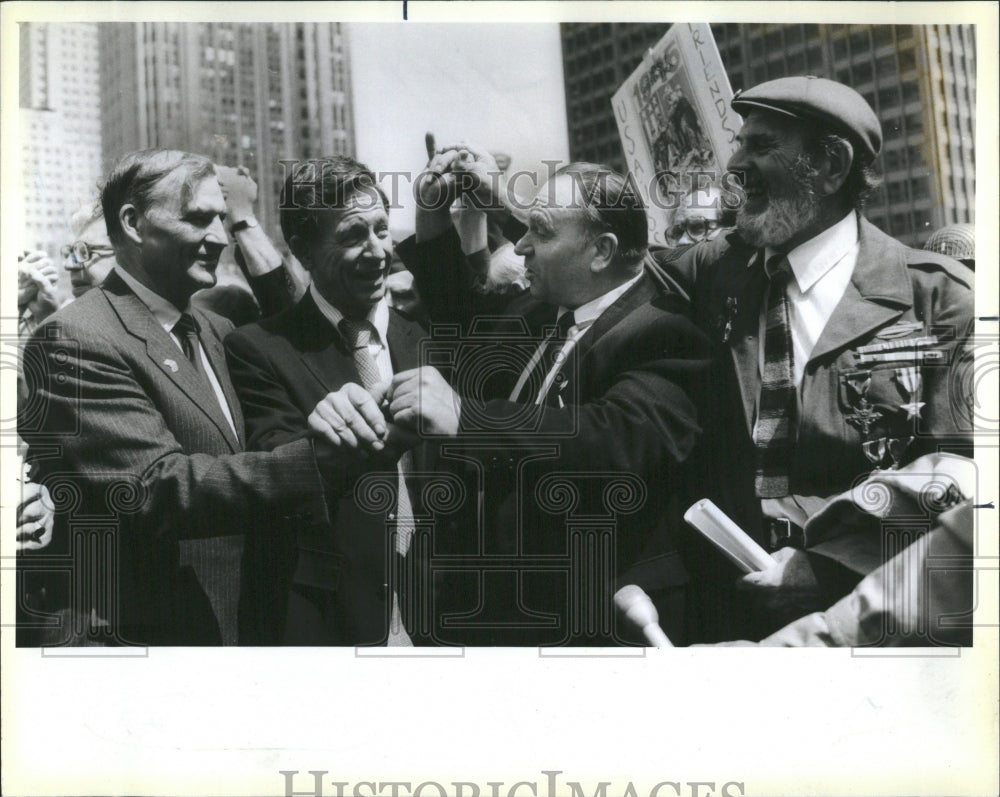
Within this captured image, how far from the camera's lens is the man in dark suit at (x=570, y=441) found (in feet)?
15.1

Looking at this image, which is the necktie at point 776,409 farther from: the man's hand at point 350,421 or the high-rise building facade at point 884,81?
the man's hand at point 350,421

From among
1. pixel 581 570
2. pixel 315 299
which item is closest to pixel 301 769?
pixel 581 570

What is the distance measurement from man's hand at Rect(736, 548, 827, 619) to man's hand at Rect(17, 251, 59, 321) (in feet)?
10.5

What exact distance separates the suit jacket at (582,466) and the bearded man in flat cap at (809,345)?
18cm

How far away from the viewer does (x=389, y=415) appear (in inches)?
183

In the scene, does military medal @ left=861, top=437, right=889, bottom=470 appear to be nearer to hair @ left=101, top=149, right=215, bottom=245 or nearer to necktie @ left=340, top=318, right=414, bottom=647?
necktie @ left=340, top=318, right=414, bottom=647

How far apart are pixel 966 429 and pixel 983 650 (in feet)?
3.17

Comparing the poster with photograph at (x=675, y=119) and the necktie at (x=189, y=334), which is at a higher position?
the poster with photograph at (x=675, y=119)

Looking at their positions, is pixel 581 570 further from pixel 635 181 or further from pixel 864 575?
pixel 635 181

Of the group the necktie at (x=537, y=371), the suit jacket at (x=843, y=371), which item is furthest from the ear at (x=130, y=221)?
the suit jacket at (x=843, y=371)

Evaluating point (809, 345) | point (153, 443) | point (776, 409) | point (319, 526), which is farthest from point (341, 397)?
point (809, 345)

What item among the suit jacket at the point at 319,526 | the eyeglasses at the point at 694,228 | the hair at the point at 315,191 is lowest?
the suit jacket at the point at 319,526

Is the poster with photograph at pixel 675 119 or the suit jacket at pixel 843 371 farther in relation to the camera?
the poster with photograph at pixel 675 119

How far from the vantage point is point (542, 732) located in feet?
15.2
